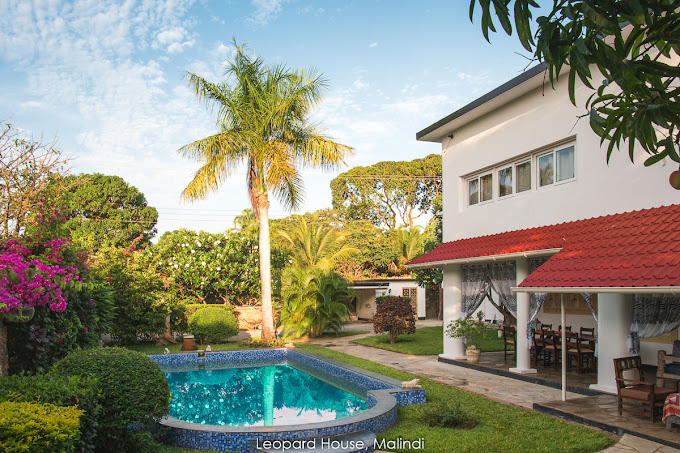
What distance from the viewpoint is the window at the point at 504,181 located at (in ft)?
43.8

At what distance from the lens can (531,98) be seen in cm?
1226

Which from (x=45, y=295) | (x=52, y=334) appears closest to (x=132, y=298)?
(x=52, y=334)

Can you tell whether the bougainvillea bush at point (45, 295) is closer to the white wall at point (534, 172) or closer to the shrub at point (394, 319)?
the white wall at point (534, 172)

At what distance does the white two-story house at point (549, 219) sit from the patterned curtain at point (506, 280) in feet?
0.09

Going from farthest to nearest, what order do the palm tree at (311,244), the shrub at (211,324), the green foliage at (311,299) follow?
1. the palm tree at (311,244)
2. the green foliage at (311,299)
3. the shrub at (211,324)

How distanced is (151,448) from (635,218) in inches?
351

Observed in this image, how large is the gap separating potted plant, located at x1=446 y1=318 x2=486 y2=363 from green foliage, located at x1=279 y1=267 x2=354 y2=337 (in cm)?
750

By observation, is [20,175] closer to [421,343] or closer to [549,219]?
[549,219]

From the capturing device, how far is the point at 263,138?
18141mm

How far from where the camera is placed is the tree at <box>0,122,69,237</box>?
9.90 metres

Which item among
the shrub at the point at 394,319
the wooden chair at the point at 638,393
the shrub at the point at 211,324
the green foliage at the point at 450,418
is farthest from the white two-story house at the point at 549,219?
the shrub at the point at 211,324

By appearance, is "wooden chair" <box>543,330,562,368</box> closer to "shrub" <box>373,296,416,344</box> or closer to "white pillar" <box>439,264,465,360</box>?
"white pillar" <box>439,264,465,360</box>

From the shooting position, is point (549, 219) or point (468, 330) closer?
point (549, 219)

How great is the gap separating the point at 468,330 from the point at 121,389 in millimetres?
9299
